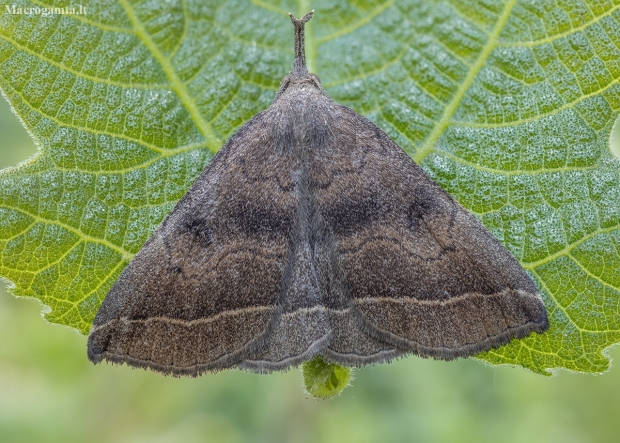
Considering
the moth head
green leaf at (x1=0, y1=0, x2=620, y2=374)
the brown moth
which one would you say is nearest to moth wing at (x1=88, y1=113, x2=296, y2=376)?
the brown moth

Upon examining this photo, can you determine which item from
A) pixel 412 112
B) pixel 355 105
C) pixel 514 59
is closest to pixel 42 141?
Result: pixel 355 105

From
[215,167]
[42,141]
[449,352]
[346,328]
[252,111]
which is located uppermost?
[252,111]

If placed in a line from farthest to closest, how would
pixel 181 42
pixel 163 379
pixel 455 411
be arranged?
1. pixel 163 379
2. pixel 455 411
3. pixel 181 42

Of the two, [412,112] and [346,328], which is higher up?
[412,112]

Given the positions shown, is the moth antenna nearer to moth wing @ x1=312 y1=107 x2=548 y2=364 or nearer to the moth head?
the moth head

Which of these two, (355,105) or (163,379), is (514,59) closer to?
(355,105)

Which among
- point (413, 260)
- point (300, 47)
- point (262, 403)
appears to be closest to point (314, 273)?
point (413, 260)

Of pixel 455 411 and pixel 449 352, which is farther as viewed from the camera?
pixel 455 411
